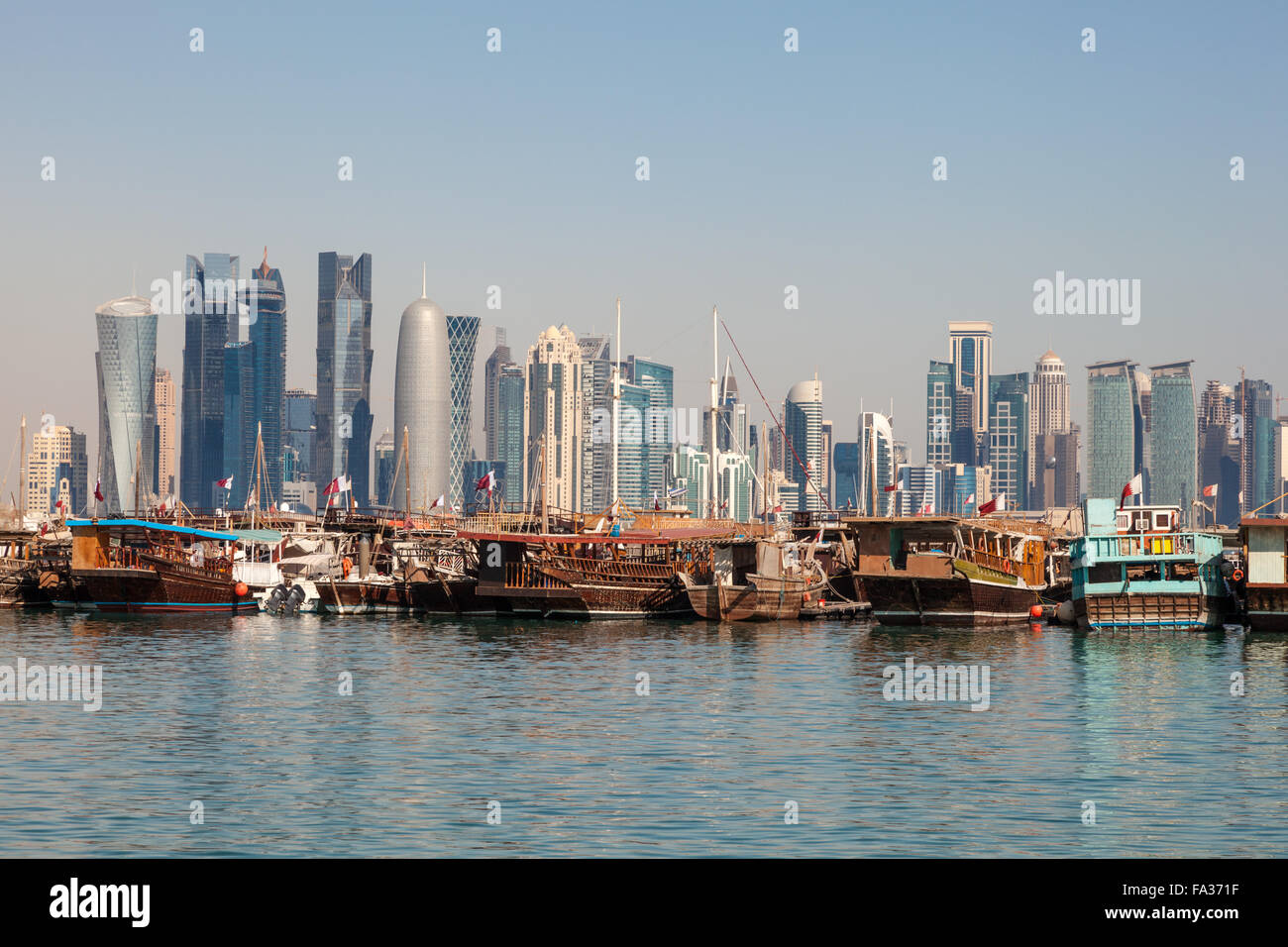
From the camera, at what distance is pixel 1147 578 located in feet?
267

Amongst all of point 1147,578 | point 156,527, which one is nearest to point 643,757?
point 1147,578

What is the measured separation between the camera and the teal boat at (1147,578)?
78.2 m

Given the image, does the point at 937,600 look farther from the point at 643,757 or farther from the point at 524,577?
the point at 643,757

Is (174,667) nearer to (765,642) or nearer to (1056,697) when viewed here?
(765,642)

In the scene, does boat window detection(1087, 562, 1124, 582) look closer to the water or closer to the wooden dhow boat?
the wooden dhow boat

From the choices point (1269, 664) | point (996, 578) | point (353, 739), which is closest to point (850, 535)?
point (996, 578)

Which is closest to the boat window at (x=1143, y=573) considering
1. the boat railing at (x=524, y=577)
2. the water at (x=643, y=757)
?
the water at (x=643, y=757)

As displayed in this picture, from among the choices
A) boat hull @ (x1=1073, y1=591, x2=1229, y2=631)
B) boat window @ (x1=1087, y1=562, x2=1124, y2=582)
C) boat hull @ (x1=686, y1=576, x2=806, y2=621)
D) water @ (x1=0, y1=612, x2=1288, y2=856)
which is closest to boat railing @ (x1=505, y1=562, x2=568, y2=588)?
boat hull @ (x1=686, y1=576, x2=806, y2=621)

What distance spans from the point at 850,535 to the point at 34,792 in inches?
3377

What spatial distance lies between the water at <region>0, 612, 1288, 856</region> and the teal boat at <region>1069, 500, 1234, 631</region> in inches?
389

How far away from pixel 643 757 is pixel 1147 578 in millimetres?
53120

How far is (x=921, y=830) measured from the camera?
2772 cm

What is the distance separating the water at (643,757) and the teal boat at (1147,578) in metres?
9.88

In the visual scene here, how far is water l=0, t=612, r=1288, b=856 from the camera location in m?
27.3
